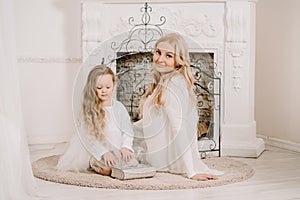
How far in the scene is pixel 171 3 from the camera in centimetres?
420

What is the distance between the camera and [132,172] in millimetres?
3213

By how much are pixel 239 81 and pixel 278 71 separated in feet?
1.95

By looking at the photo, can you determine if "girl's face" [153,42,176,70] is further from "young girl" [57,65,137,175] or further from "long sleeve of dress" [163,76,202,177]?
"young girl" [57,65,137,175]

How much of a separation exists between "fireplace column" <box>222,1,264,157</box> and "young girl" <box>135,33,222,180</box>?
30.7 inches

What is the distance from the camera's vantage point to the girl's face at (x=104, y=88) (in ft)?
10.9

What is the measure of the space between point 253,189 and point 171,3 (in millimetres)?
1672

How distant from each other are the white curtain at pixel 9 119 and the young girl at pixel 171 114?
3.14 feet

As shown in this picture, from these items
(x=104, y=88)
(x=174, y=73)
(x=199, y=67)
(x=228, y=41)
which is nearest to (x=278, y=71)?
(x=228, y=41)

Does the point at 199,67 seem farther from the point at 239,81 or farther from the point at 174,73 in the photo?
the point at 174,73

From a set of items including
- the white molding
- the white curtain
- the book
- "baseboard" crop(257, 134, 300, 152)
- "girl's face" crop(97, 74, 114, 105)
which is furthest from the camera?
the white molding

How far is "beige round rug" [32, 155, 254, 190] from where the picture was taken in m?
3.07

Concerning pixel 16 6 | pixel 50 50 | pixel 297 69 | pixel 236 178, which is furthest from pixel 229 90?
pixel 16 6

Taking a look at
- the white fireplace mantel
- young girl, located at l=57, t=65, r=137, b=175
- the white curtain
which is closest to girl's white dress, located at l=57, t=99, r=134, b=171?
young girl, located at l=57, t=65, r=137, b=175

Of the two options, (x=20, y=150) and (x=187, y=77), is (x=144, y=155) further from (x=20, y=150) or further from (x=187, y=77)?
(x=20, y=150)
